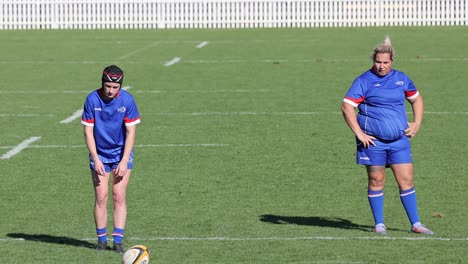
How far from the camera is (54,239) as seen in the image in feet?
36.9

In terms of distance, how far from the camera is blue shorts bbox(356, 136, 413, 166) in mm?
11125

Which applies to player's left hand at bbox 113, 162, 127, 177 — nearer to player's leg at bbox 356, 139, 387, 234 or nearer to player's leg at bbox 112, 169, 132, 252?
player's leg at bbox 112, 169, 132, 252

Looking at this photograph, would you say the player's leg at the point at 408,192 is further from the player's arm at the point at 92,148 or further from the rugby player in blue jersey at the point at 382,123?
the player's arm at the point at 92,148

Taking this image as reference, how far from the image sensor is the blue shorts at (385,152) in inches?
438

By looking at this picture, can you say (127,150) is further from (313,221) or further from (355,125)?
(313,221)

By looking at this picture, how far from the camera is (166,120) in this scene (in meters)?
20.2

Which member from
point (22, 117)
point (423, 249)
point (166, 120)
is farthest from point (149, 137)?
point (423, 249)

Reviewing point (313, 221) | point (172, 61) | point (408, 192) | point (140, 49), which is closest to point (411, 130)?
point (408, 192)

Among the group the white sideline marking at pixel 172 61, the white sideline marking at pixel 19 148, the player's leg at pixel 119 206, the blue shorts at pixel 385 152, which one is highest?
the blue shorts at pixel 385 152

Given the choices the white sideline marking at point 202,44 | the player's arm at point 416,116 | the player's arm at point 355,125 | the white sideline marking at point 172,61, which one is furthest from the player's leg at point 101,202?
the white sideline marking at point 202,44

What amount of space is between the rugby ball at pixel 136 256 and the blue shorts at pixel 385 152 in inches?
99.7

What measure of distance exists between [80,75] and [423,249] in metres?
18.1

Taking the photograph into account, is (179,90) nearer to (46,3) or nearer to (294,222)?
(294,222)

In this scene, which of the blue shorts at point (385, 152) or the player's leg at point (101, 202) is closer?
the player's leg at point (101, 202)
